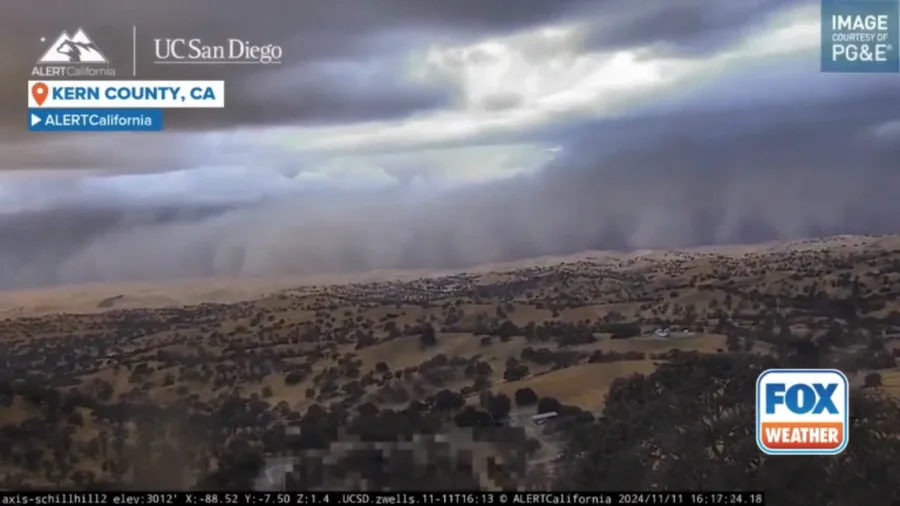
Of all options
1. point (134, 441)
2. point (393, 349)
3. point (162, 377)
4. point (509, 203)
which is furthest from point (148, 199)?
point (509, 203)

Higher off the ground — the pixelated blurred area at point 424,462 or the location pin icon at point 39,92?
the location pin icon at point 39,92

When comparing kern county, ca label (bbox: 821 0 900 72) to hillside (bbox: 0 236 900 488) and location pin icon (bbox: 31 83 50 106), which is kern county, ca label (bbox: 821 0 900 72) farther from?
location pin icon (bbox: 31 83 50 106)

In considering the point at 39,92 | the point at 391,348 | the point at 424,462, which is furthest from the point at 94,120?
the point at 424,462

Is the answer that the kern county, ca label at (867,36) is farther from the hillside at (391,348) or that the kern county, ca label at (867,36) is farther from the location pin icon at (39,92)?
the location pin icon at (39,92)

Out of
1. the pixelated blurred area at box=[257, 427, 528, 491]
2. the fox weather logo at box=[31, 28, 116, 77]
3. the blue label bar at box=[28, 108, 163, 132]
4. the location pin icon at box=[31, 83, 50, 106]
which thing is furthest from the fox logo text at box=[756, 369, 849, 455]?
the location pin icon at box=[31, 83, 50, 106]

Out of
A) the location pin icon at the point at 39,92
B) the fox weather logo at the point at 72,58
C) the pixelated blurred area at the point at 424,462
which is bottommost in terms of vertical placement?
the pixelated blurred area at the point at 424,462

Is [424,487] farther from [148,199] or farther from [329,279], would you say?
[148,199]

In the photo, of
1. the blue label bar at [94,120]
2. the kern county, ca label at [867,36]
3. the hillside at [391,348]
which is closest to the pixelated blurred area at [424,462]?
the hillside at [391,348]
